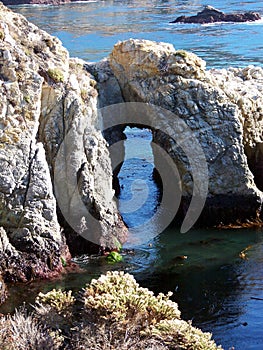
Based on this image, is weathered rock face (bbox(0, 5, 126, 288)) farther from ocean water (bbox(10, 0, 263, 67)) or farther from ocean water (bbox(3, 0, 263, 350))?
ocean water (bbox(10, 0, 263, 67))

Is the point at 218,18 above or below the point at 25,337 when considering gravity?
above

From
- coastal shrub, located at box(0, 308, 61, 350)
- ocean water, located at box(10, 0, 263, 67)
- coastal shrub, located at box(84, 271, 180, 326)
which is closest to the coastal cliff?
coastal shrub, located at box(84, 271, 180, 326)

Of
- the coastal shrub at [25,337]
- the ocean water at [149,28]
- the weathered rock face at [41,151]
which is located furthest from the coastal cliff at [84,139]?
the ocean water at [149,28]

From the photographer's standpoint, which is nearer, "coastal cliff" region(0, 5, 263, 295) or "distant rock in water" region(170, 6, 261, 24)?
"coastal cliff" region(0, 5, 263, 295)

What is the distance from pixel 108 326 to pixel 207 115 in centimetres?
1714

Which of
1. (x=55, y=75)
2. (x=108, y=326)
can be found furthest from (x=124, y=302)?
(x=55, y=75)

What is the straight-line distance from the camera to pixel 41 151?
27594 millimetres

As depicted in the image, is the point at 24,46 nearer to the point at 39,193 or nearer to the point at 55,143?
the point at 55,143

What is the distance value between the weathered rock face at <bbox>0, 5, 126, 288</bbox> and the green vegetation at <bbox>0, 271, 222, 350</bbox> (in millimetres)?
8218

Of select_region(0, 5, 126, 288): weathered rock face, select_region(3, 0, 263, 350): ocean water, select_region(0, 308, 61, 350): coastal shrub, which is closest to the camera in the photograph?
select_region(0, 308, 61, 350): coastal shrub

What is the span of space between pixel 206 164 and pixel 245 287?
308 inches

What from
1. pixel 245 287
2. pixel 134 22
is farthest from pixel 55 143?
pixel 134 22

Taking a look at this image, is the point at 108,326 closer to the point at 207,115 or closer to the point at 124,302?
the point at 124,302

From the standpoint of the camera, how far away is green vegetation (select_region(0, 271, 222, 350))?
16812mm
